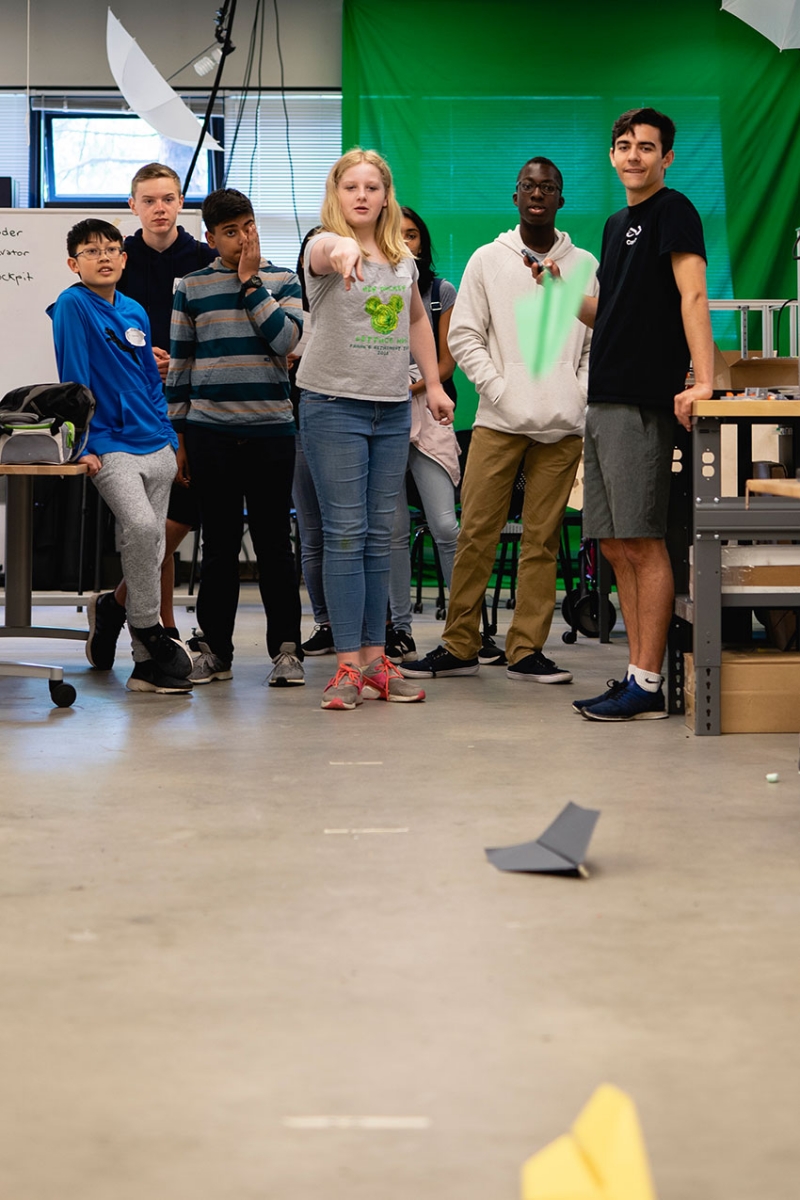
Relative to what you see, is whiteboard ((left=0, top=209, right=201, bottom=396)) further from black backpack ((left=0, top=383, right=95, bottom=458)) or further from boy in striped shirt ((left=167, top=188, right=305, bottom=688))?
black backpack ((left=0, top=383, right=95, bottom=458))

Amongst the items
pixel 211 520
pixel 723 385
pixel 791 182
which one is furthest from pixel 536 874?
pixel 791 182

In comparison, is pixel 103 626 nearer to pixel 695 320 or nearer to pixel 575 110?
pixel 695 320

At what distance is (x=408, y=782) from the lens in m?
2.65

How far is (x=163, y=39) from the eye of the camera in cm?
790

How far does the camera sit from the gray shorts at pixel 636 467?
3197 mm

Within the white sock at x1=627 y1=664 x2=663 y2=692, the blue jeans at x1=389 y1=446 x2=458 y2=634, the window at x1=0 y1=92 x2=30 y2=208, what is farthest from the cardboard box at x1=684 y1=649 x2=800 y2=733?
the window at x1=0 y1=92 x2=30 y2=208

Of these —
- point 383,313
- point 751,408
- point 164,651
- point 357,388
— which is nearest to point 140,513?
point 164,651

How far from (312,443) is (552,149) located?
4743 mm

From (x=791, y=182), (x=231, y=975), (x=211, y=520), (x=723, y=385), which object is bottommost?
(x=231, y=975)

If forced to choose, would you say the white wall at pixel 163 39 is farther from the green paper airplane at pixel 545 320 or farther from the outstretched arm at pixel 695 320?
the outstretched arm at pixel 695 320

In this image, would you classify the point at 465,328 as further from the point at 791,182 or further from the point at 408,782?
the point at 791,182

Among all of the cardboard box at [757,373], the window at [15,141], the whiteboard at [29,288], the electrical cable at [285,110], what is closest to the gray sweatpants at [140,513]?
the cardboard box at [757,373]

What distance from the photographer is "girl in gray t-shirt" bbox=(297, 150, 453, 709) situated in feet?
10.9

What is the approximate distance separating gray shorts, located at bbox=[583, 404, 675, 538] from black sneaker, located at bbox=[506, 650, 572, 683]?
80 cm
